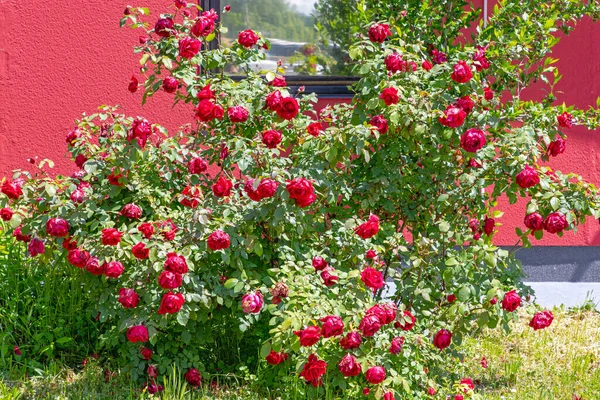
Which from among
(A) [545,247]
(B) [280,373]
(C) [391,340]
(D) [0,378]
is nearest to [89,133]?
(D) [0,378]

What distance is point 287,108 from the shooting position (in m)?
3.23

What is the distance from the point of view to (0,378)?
12.0 feet

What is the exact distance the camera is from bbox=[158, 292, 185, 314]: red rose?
3.03 m

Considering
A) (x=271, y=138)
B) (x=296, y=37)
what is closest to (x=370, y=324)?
(x=271, y=138)

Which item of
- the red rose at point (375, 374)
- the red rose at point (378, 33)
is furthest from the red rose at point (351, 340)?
the red rose at point (378, 33)

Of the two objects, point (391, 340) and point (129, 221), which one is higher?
point (129, 221)

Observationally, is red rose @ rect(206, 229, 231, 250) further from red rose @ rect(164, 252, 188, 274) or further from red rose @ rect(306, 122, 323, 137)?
red rose @ rect(306, 122, 323, 137)

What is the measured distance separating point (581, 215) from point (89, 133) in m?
2.34

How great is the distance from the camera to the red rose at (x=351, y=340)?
297 cm

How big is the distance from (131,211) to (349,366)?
4.00ft

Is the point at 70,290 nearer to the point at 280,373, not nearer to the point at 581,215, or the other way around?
the point at 280,373

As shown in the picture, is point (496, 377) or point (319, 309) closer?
point (319, 309)

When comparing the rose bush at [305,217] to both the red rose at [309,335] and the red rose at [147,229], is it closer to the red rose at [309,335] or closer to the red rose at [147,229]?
the red rose at [147,229]

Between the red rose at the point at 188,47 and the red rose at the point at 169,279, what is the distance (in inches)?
39.5
